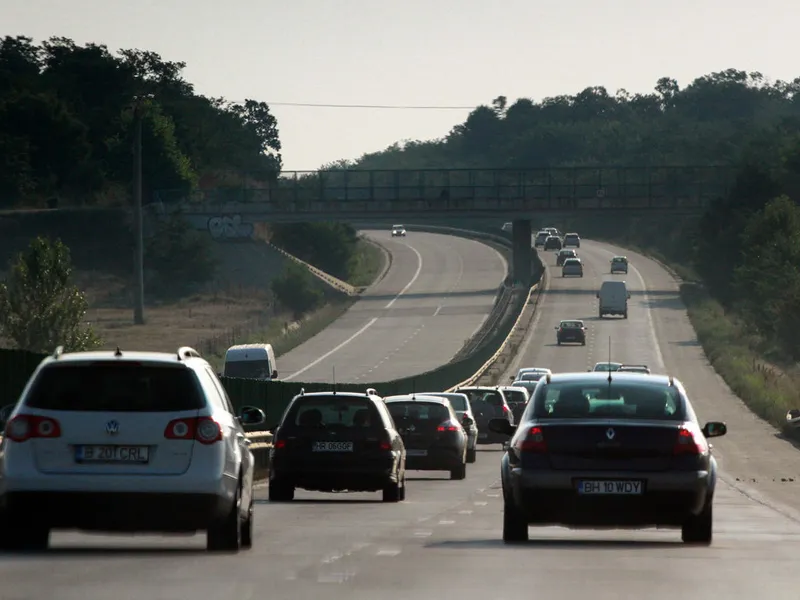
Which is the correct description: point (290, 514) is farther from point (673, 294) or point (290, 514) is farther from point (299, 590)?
point (673, 294)

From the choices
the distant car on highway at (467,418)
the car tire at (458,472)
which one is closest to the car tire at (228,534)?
the car tire at (458,472)

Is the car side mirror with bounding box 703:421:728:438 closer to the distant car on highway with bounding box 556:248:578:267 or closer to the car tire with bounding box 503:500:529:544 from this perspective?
the car tire with bounding box 503:500:529:544

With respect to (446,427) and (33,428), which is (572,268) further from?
(33,428)

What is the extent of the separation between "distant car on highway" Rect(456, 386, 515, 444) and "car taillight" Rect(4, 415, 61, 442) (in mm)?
33949

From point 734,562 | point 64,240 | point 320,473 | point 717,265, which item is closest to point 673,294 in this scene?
point 717,265

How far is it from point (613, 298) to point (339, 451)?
98.1 meters

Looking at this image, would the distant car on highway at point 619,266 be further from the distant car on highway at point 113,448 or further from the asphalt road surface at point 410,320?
the distant car on highway at point 113,448

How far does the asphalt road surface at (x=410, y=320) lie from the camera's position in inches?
3929

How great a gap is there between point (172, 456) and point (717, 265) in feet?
445

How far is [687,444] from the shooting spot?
1720cm

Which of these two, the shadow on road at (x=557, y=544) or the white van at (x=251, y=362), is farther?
the white van at (x=251, y=362)

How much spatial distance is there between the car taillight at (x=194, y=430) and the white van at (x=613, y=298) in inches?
4228

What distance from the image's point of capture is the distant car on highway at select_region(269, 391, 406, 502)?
25547 millimetres

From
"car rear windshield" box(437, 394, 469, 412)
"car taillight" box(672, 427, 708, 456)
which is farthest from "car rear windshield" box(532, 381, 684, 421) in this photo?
"car rear windshield" box(437, 394, 469, 412)
